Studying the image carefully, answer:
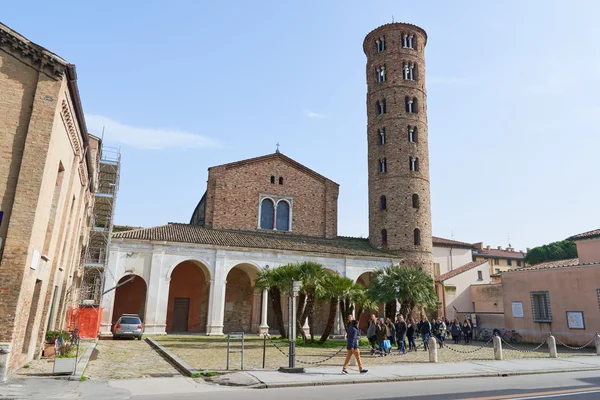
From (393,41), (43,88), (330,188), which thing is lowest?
(43,88)

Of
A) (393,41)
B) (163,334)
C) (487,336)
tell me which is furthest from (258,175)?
(487,336)

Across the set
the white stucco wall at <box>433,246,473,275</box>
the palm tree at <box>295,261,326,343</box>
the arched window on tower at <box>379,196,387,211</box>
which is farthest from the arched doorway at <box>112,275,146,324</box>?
the white stucco wall at <box>433,246,473,275</box>

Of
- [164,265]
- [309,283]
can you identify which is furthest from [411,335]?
[164,265]

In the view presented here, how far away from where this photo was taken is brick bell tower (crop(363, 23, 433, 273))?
1292 inches

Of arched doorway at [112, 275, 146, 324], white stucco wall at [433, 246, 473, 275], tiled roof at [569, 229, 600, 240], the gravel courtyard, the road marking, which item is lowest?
the gravel courtyard

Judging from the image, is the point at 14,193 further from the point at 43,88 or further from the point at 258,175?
the point at 258,175

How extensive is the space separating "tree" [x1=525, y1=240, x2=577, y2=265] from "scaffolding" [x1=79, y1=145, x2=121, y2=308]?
56.4 m

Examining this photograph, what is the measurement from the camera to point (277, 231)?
32.8 meters

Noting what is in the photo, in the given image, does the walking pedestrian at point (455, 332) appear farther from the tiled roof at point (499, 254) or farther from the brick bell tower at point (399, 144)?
the tiled roof at point (499, 254)

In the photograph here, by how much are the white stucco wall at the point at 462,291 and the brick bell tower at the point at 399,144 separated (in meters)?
3.86

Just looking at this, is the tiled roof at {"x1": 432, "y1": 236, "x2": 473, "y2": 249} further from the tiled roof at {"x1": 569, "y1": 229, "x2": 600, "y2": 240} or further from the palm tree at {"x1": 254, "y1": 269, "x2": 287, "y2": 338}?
the palm tree at {"x1": 254, "y1": 269, "x2": 287, "y2": 338}

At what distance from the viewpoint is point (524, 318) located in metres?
23.6

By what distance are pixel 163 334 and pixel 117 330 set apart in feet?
→ 11.3

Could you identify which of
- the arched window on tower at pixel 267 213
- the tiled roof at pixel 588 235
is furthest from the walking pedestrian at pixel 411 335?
the arched window on tower at pixel 267 213
